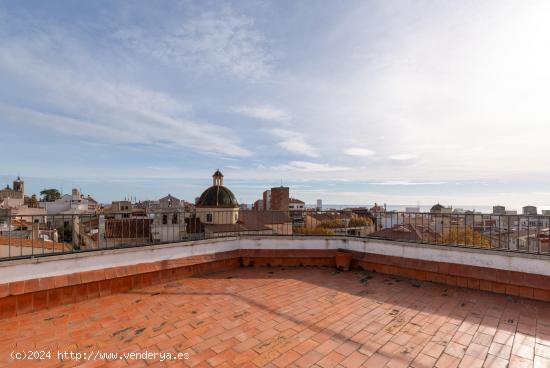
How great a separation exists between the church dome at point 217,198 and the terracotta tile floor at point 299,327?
84.7 feet

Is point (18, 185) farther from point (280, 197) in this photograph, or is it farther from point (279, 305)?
point (279, 305)

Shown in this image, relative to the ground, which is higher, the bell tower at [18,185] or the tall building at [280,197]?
the bell tower at [18,185]

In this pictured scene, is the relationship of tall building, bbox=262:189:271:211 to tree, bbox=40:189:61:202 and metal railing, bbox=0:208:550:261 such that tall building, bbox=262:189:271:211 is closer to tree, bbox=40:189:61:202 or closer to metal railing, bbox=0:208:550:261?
metal railing, bbox=0:208:550:261

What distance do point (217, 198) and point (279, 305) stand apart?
27221 mm

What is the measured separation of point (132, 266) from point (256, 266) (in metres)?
2.40

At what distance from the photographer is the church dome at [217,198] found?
2989cm

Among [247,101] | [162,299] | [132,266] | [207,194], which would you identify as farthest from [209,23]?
[207,194]

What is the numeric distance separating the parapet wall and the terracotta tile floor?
0.22 metres


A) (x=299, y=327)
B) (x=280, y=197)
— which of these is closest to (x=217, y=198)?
(x=299, y=327)

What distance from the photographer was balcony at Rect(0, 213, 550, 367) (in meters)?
2.52

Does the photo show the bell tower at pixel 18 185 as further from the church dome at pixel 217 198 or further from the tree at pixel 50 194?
the church dome at pixel 217 198

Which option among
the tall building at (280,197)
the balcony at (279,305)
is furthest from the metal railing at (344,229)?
the tall building at (280,197)

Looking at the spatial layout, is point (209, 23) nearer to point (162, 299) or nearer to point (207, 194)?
point (162, 299)

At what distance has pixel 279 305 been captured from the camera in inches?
143
